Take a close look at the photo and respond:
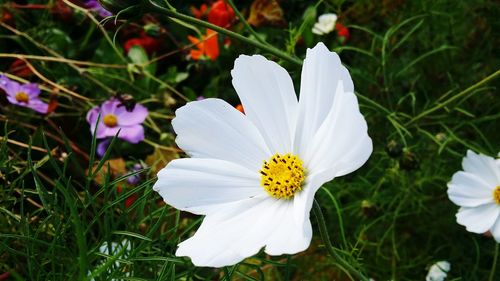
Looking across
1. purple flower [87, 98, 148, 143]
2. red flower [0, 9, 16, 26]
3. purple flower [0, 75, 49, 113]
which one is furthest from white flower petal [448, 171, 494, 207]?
red flower [0, 9, 16, 26]

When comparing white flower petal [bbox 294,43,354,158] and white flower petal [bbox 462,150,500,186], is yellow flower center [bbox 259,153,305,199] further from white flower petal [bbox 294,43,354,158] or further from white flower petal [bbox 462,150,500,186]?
white flower petal [bbox 462,150,500,186]

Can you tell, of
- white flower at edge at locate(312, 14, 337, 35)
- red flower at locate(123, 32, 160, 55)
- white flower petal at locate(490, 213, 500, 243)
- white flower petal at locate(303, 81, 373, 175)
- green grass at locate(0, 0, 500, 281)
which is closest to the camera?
white flower petal at locate(303, 81, 373, 175)

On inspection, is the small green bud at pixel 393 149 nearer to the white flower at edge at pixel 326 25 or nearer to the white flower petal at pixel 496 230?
the white flower petal at pixel 496 230

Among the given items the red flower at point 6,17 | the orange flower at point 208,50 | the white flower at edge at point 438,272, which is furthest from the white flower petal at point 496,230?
the red flower at point 6,17

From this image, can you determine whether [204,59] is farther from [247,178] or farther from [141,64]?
[247,178]

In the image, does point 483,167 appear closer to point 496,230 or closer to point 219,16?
point 496,230
